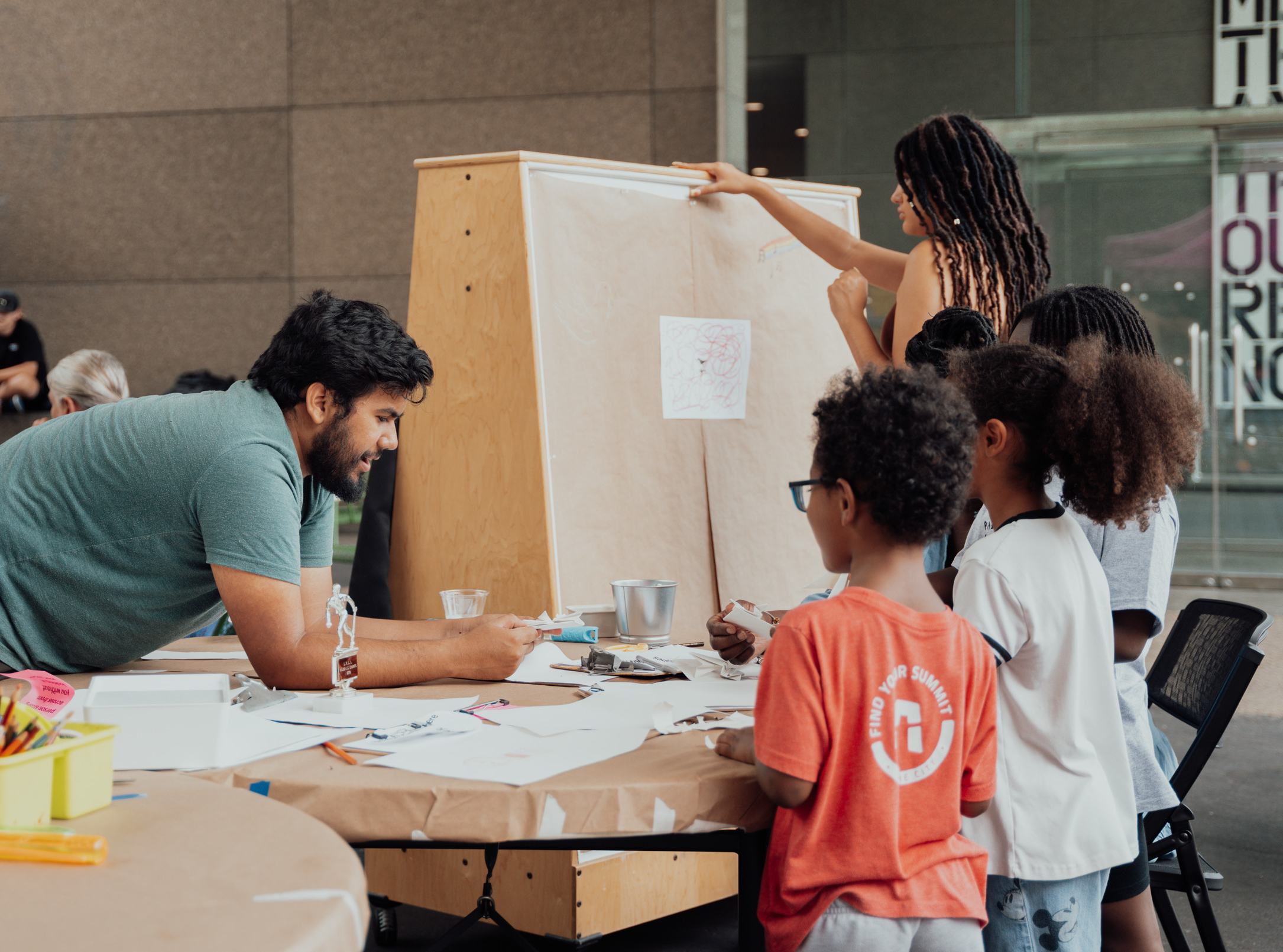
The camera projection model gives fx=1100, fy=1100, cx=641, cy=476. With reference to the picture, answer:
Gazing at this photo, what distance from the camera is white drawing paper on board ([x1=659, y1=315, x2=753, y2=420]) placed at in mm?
3033

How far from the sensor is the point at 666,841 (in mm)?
1323

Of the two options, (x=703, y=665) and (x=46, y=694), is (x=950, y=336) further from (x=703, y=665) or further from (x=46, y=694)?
(x=46, y=694)

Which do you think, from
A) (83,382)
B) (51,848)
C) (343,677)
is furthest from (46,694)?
(83,382)

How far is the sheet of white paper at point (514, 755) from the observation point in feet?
4.24

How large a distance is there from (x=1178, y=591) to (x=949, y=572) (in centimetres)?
562

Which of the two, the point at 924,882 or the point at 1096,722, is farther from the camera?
the point at 1096,722

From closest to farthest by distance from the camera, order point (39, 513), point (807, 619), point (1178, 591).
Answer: point (807, 619) → point (39, 513) → point (1178, 591)

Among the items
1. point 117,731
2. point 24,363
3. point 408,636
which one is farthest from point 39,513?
point 24,363

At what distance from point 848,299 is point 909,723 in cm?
162

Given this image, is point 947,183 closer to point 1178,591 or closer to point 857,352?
point 857,352

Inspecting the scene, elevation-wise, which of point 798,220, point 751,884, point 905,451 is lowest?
point 751,884

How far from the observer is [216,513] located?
1.76 m

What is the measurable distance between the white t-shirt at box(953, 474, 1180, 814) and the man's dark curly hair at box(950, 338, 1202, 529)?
0.11 meters

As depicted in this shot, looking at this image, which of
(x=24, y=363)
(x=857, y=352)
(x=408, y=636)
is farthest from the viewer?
(x=24, y=363)
